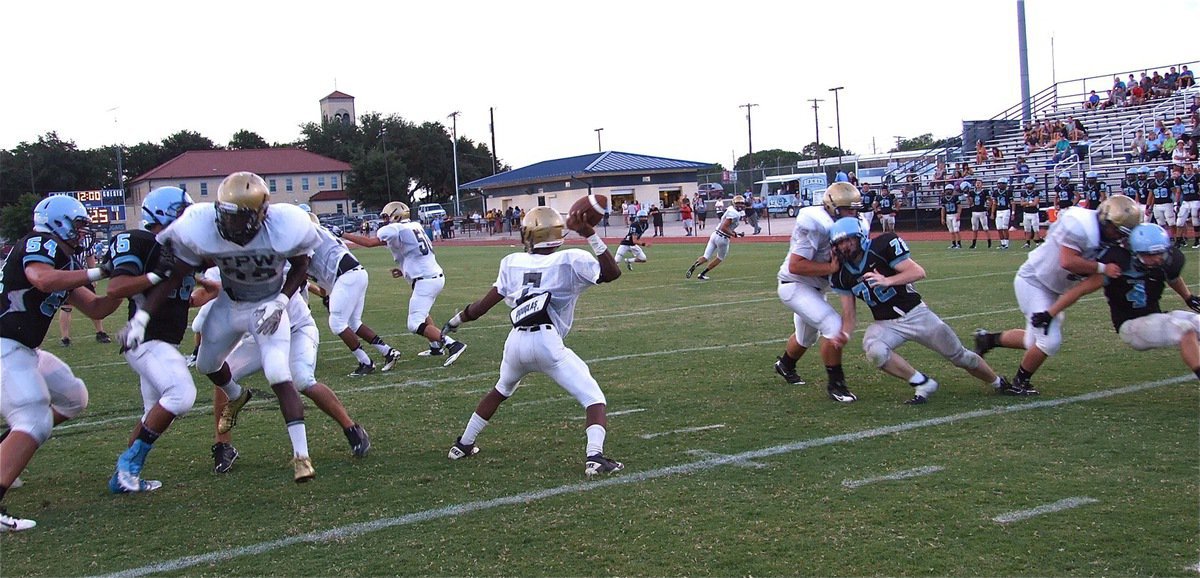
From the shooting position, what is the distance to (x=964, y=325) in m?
10.2

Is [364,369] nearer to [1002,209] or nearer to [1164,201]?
[1002,209]

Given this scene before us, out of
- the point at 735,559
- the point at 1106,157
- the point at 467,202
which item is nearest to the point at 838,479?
the point at 735,559

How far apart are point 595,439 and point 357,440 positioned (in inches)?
55.2

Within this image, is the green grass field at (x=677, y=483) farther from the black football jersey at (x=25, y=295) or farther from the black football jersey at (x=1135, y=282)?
the black football jersey at (x=25, y=295)

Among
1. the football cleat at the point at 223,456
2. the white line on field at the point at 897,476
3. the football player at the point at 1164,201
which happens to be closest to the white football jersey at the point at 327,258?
the football cleat at the point at 223,456

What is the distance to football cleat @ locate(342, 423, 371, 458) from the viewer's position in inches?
230

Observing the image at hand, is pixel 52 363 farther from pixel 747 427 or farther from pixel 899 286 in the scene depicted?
pixel 899 286

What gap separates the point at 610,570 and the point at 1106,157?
91.0 ft

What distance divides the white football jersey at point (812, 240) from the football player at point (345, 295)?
3.78 m

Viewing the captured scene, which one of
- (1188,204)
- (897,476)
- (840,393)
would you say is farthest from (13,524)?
(1188,204)

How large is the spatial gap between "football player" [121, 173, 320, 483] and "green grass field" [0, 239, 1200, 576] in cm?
57

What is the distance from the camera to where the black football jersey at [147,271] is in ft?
16.8

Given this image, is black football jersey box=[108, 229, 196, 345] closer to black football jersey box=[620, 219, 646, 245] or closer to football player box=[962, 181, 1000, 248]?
black football jersey box=[620, 219, 646, 245]

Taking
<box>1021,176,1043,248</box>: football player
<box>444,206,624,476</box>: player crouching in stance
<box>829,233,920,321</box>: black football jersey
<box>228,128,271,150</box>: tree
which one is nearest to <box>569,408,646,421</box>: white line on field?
<box>444,206,624,476</box>: player crouching in stance
